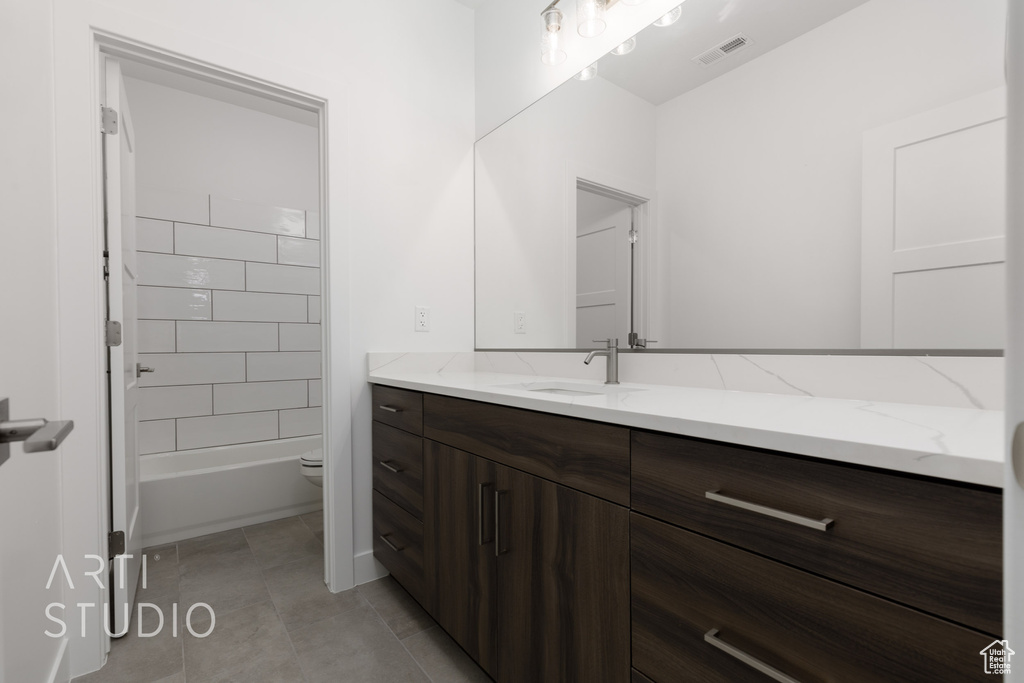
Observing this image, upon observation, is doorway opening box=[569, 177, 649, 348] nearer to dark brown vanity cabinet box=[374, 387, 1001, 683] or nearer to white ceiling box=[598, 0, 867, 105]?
white ceiling box=[598, 0, 867, 105]

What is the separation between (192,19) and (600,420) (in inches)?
74.0

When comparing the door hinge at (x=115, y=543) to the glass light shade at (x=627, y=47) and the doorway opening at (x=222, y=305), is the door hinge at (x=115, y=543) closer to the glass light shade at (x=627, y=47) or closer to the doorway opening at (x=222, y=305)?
the doorway opening at (x=222, y=305)

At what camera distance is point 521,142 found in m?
2.02

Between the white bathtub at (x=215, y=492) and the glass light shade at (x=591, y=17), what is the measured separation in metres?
2.51

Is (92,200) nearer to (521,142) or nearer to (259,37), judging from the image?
(259,37)

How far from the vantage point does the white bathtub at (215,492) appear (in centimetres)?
223

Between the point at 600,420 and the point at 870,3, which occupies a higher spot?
the point at 870,3

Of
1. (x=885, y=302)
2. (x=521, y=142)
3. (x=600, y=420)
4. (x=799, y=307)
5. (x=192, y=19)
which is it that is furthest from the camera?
(x=521, y=142)

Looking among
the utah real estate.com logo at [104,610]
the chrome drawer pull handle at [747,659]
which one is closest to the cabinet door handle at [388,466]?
the utah real estate.com logo at [104,610]

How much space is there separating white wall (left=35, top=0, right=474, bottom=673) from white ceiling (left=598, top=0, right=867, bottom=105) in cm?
88

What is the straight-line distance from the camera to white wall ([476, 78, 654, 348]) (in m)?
1.62

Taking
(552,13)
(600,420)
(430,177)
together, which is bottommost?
(600,420)

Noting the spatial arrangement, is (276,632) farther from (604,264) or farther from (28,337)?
(604,264)

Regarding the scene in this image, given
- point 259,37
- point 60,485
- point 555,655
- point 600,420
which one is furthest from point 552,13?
point 60,485
